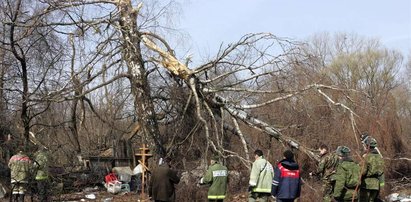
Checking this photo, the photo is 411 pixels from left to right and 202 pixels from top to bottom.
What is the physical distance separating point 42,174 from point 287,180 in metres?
7.43

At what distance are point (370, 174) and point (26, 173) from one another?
8.85 m

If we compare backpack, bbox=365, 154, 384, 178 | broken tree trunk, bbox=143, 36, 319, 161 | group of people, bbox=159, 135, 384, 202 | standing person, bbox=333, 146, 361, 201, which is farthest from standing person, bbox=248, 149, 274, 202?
A: broken tree trunk, bbox=143, 36, 319, 161

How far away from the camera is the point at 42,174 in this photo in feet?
46.5

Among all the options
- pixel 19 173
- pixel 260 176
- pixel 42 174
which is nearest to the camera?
pixel 260 176

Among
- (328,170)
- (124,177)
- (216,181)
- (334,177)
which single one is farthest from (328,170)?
(124,177)

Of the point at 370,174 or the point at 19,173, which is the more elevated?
the point at 19,173

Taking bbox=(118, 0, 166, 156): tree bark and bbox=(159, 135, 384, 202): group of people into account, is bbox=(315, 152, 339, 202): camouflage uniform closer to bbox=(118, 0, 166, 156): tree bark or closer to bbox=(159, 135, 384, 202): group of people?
bbox=(159, 135, 384, 202): group of people

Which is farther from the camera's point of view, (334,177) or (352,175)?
(334,177)

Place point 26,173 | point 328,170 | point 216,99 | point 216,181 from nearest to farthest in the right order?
point 328,170
point 216,181
point 26,173
point 216,99

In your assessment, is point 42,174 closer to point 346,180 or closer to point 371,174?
point 346,180

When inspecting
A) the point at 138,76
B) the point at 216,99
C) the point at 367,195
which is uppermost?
the point at 138,76

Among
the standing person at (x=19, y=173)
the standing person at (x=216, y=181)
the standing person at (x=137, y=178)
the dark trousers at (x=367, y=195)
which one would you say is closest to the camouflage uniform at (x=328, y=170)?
the dark trousers at (x=367, y=195)

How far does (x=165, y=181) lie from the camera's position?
36.7ft

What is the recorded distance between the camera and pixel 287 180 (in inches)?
384
